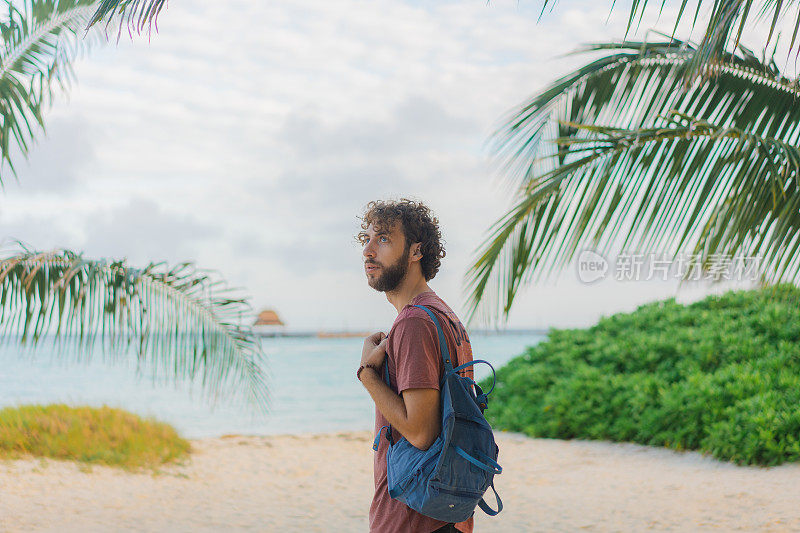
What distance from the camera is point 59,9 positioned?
20.3 ft

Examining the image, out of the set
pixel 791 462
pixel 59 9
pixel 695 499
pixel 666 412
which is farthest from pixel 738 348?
pixel 59 9

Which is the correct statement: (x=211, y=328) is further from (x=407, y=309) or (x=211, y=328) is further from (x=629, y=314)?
(x=629, y=314)

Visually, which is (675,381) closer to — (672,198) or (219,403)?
(672,198)

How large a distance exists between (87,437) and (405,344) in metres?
7.80

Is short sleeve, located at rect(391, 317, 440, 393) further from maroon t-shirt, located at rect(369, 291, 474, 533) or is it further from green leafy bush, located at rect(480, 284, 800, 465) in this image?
green leafy bush, located at rect(480, 284, 800, 465)

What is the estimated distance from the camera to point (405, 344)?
204cm

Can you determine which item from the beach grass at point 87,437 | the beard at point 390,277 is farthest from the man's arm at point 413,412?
the beach grass at point 87,437

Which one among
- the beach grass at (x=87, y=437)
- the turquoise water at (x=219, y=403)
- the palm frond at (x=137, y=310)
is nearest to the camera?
the palm frond at (x=137, y=310)

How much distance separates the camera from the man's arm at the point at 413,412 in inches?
79.1

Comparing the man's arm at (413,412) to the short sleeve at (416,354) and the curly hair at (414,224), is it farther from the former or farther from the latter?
the curly hair at (414,224)

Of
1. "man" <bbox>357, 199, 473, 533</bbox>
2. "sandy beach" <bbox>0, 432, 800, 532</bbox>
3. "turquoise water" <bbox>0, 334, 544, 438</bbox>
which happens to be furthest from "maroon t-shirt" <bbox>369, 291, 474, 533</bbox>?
"turquoise water" <bbox>0, 334, 544, 438</bbox>

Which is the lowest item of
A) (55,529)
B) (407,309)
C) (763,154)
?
(55,529)

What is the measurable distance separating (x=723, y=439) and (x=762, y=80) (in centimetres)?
574

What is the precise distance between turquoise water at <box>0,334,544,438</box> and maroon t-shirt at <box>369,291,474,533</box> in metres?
9.08
